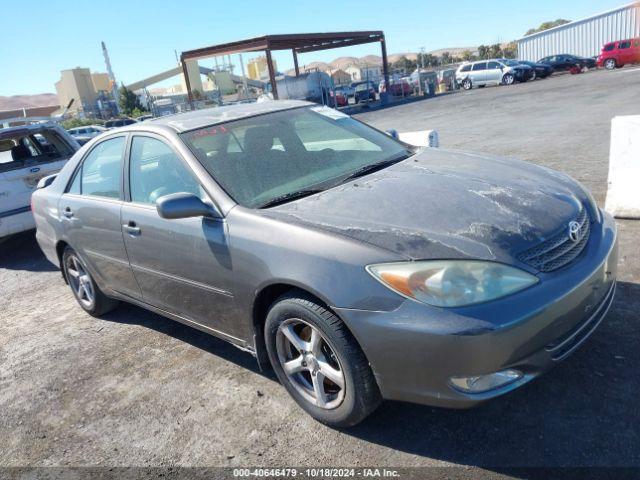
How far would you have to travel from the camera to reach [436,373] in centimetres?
228

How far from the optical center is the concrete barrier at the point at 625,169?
192 inches

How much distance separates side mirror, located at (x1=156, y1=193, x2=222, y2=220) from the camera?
2908 millimetres

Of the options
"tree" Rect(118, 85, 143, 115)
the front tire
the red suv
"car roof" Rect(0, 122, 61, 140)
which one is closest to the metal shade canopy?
the red suv

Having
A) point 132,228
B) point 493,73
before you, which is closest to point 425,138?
point 132,228

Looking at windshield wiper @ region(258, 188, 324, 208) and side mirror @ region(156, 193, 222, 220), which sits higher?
side mirror @ region(156, 193, 222, 220)

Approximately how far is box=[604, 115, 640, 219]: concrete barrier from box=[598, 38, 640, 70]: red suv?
33241 mm

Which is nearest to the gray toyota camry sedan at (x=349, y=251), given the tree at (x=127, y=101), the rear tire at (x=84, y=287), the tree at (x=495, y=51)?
the rear tire at (x=84, y=287)

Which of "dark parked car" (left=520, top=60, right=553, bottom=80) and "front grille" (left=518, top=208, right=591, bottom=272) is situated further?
"dark parked car" (left=520, top=60, right=553, bottom=80)

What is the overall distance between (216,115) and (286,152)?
66 centimetres

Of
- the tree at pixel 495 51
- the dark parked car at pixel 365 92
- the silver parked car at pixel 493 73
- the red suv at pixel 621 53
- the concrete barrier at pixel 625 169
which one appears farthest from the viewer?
the tree at pixel 495 51

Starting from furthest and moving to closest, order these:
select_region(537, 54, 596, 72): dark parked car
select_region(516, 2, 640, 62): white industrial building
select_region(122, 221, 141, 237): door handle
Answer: select_region(516, 2, 640, 62): white industrial building → select_region(537, 54, 596, 72): dark parked car → select_region(122, 221, 141, 237): door handle

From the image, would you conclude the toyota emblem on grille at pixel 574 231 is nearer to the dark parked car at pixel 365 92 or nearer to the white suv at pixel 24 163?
the white suv at pixel 24 163

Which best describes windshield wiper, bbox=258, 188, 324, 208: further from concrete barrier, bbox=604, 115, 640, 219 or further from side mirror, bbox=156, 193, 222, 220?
concrete barrier, bbox=604, 115, 640, 219

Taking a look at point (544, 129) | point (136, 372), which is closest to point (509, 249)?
point (136, 372)
